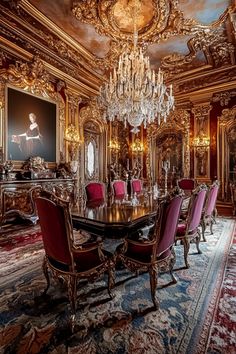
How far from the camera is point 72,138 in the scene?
666cm

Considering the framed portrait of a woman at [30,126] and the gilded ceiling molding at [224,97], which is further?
the gilded ceiling molding at [224,97]

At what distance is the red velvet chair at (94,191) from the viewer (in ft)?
14.0

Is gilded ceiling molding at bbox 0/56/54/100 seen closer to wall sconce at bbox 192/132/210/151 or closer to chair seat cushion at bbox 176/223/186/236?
chair seat cushion at bbox 176/223/186/236

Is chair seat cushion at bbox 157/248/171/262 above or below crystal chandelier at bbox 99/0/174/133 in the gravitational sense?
below

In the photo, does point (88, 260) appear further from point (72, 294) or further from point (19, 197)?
point (19, 197)

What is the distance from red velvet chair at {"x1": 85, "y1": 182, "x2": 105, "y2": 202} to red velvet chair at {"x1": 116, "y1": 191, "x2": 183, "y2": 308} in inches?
81.0

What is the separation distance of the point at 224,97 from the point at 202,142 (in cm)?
165

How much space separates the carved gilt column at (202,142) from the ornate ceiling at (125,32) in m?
1.26

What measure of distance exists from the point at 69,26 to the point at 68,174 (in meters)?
3.59

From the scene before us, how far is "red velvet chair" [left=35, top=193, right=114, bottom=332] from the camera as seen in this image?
1.77 metres

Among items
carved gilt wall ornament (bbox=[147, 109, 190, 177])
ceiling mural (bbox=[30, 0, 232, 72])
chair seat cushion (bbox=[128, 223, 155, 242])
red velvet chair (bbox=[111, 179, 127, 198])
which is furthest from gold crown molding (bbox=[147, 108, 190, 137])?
chair seat cushion (bbox=[128, 223, 155, 242])

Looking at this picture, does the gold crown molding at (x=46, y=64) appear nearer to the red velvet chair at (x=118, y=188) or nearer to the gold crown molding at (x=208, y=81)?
the gold crown molding at (x=208, y=81)

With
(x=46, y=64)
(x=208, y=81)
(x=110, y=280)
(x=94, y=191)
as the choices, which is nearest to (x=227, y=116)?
(x=208, y=81)

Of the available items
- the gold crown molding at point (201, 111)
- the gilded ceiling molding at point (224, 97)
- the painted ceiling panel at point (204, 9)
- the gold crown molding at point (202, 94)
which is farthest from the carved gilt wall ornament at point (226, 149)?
the painted ceiling panel at point (204, 9)
